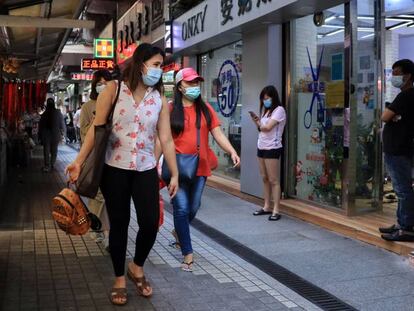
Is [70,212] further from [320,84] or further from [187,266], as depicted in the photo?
[320,84]

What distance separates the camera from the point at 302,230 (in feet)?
21.8

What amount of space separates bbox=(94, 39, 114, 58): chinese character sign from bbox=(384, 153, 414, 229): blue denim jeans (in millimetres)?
13146

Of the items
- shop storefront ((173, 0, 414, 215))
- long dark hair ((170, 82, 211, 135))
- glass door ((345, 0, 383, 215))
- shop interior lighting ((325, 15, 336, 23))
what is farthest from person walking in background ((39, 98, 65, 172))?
long dark hair ((170, 82, 211, 135))

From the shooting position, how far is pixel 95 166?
3.89 metres

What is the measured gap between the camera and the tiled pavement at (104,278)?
411cm

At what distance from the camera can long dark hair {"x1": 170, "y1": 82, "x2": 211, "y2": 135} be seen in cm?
503

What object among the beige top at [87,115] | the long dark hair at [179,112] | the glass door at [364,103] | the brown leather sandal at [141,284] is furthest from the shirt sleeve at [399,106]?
the beige top at [87,115]

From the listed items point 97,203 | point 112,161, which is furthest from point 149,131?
point 97,203

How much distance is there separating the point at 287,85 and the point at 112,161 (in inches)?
176

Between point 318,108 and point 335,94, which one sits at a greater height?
point 335,94

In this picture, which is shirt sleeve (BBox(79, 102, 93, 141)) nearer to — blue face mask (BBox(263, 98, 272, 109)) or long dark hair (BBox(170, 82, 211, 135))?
long dark hair (BBox(170, 82, 211, 135))

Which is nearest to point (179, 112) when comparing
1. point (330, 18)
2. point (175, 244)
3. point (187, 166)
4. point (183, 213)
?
point (187, 166)

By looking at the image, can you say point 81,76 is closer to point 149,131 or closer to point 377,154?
point 377,154

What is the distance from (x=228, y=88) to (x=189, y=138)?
5455 millimetres
